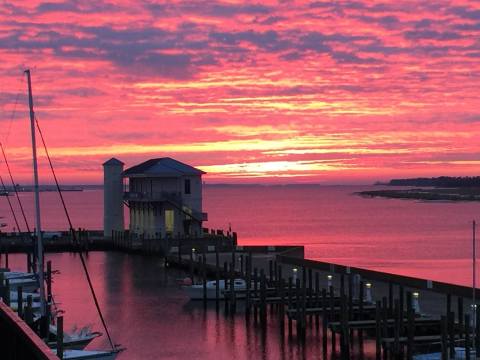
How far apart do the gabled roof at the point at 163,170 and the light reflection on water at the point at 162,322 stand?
43.0ft

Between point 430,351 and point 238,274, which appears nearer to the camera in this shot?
point 430,351

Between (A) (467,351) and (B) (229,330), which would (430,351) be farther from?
(B) (229,330)

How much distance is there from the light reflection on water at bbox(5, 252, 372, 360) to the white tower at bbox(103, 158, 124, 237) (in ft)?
54.9

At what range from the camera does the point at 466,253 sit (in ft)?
294

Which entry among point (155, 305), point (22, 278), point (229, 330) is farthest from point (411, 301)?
point (22, 278)

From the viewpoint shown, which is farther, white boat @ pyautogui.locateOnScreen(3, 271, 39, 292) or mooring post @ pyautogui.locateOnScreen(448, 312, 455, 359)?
white boat @ pyautogui.locateOnScreen(3, 271, 39, 292)

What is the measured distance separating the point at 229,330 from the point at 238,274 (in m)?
12.6

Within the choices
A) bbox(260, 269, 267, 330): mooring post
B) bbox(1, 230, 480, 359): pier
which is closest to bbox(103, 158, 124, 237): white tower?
bbox(1, 230, 480, 359): pier

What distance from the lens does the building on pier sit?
7456 centimetres

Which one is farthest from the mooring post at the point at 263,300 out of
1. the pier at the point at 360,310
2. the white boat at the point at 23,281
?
the white boat at the point at 23,281

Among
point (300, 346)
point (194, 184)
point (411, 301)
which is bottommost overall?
point (300, 346)

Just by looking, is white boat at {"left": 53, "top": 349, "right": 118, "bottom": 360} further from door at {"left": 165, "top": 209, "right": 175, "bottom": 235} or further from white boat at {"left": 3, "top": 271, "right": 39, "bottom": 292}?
door at {"left": 165, "top": 209, "right": 175, "bottom": 235}

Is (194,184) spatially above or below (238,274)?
above

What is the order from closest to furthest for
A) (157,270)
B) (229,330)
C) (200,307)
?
(229,330) < (200,307) < (157,270)
